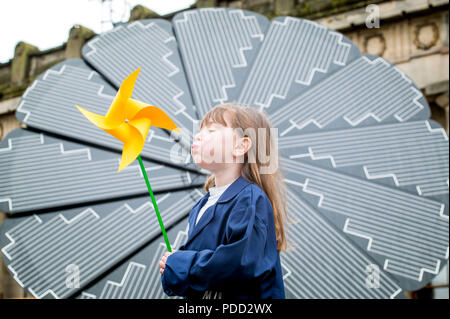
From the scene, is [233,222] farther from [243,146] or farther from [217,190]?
[243,146]

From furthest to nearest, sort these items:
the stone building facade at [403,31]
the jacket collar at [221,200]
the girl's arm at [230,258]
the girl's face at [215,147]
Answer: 1. the stone building facade at [403,31]
2. the girl's face at [215,147]
3. the jacket collar at [221,200]
4. the girl's arm at [230,258]

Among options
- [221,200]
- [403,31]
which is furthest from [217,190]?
[403,31]

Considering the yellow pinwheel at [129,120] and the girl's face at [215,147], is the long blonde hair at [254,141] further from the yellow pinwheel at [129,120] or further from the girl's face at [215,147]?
the yellow pinwheel at [129,120]

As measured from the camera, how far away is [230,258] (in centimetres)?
158

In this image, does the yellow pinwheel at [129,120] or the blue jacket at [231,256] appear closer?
the blue jacket at [231,256]

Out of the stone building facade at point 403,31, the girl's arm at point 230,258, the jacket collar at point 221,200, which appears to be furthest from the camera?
the stone building facade at point 403,31

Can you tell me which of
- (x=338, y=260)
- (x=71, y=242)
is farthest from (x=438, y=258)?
(x=71, y=242)

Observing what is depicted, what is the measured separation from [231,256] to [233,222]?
15 cm

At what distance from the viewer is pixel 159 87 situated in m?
3.84

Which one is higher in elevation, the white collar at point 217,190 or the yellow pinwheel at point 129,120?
the yellow pinwheel at point 129,120

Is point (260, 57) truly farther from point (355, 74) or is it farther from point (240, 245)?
point (240, 245)

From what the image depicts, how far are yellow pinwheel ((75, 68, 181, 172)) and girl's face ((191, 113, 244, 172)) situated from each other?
0.21 metres

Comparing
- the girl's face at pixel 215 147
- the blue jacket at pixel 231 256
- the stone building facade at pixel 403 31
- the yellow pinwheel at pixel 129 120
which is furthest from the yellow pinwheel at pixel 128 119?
the stone building facade at pixel 403 31

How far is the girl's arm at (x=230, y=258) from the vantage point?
5.21 feet
